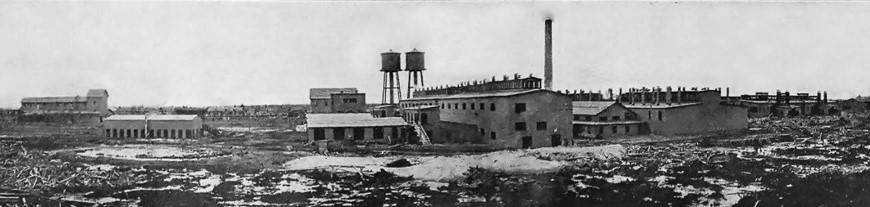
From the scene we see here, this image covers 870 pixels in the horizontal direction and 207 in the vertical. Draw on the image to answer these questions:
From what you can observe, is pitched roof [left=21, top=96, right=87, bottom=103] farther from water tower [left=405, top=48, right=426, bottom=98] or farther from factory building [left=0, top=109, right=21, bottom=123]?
water tower [left=405, top=48, right=426, bottom=98]

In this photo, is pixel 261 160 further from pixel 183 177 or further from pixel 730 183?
pixel 730 183

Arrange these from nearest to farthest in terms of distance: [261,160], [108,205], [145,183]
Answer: [108,205] → [145,183] → [261,160]

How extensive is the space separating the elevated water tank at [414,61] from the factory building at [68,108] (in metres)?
4.55

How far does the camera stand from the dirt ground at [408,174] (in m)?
8.03

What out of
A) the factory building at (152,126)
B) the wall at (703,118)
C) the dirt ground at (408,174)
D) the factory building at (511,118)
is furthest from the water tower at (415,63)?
the wall at (703,118)

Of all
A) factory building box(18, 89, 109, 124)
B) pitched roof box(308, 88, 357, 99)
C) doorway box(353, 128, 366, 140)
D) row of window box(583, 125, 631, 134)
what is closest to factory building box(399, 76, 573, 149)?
doorway box(353, 128, 366, 140)

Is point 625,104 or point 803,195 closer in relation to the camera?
point 803,195

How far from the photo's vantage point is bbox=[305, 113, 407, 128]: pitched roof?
11020 mm

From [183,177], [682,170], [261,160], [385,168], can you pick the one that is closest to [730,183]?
[682,170]

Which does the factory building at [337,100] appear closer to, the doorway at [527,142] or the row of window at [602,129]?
the doorway at [527,142]

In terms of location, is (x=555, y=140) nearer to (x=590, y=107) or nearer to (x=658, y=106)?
(x=658, y=106)

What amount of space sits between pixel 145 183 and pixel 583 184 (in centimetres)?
648

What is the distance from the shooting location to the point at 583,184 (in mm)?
A: 8781

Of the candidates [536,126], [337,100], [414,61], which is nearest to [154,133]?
[337,100]
